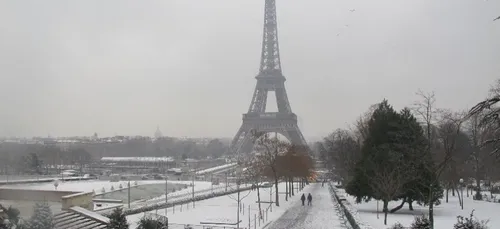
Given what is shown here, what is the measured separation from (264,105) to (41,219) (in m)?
67.5

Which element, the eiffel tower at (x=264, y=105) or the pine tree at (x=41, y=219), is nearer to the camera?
the pine tree at (x=41, y=219)

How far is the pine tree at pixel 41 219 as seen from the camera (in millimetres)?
11312

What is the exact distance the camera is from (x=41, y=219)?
37.7 ft

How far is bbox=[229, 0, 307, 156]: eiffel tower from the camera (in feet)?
245

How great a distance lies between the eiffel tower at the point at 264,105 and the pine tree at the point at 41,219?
60062mm

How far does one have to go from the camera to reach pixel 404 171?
21250mm

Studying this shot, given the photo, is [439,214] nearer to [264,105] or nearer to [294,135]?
[294,135]

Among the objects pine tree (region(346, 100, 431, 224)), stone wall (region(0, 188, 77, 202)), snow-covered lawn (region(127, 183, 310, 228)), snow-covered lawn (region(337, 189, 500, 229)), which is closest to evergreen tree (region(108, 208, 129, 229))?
stone wall (region(0, 188, 77, 202))

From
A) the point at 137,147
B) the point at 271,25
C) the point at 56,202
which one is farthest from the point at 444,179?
the point at 137,147

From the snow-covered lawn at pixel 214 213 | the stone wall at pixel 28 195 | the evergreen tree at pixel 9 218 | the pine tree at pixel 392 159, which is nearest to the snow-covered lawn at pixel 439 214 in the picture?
the pine tree at pixel 392 159

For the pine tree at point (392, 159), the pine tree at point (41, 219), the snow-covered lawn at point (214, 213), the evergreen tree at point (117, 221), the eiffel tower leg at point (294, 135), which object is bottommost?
the snow-covered lawn at point (214, 213)

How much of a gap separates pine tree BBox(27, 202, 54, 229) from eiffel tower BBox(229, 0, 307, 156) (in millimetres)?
60062

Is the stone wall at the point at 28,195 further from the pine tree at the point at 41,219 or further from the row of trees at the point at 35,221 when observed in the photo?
the pine tree at the point at 41,219

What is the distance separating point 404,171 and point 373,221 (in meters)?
3.45
